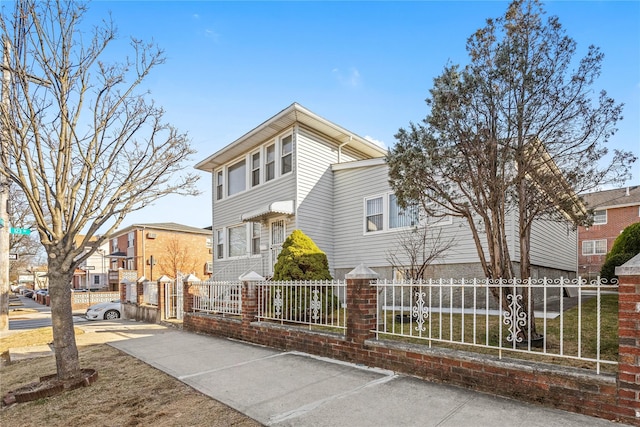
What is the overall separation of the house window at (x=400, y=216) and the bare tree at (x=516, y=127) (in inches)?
190

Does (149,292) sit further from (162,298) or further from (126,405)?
(126,405)

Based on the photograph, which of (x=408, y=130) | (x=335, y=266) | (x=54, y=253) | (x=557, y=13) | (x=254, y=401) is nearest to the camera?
(x=254, y=401)

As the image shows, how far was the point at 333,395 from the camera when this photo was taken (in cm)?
438

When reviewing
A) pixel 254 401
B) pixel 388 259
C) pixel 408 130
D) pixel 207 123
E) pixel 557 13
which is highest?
pixel 557 13

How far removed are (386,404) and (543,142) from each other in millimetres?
4421

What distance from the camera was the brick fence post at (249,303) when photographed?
25.6ft

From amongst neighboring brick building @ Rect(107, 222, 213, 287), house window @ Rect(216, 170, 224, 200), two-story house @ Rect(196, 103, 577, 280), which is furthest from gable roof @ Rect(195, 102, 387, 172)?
neighboring brick building @ Rect(107, 222, 213, 287)

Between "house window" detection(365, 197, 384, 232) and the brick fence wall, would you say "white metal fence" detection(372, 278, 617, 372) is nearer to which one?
the brick fence wall

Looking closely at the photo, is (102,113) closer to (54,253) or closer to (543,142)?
(54,253)

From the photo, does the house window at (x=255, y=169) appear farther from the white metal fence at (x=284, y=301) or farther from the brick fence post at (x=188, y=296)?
the white metal fence at (x=284, y=301)

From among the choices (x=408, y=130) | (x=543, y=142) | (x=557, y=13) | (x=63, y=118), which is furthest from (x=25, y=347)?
(x=557, y=13)

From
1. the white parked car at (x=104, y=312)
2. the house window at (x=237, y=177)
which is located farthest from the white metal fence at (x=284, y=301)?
the white parked car at (x=104, y=312)

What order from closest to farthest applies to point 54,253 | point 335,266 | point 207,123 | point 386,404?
point 386,404 < point 54,253 < point 207,123 < point 335,266

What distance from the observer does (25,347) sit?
923cm
